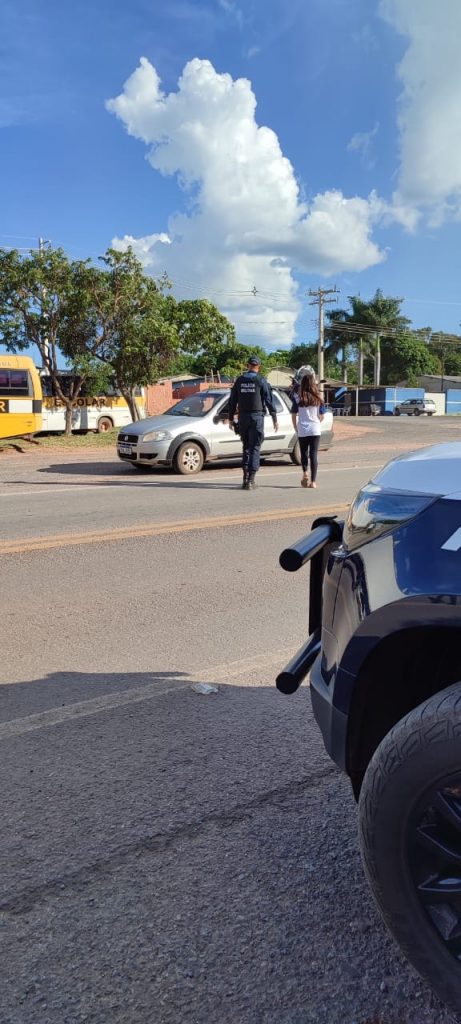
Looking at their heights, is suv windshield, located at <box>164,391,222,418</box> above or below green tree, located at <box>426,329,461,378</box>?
below

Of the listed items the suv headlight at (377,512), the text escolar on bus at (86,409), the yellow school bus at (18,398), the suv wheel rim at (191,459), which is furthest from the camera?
the text escolar on bus at (86,409)

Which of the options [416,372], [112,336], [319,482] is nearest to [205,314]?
[112,336]

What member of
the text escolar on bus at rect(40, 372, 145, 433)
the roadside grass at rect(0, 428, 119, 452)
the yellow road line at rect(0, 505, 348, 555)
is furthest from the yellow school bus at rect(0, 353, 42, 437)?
the yellow road line at rect(0, 505, 348, 555)

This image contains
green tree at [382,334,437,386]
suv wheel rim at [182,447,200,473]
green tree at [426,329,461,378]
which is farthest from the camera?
green tree at [426,329,461,378]

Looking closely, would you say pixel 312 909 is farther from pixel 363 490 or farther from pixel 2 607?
pixel 2 607

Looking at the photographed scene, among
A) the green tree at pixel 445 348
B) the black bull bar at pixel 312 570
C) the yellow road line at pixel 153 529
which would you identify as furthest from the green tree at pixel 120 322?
the green tree at pixel 445 348

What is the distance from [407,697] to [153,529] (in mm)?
5757

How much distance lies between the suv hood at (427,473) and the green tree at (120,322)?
21171mm

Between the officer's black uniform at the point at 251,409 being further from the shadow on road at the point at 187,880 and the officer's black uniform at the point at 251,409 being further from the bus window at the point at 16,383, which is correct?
the bus window at the point at 16,383

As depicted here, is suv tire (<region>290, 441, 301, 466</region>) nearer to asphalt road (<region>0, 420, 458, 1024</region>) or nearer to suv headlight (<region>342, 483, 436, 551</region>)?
asphalt road (<region>0, 420, 458, 1024</region>)

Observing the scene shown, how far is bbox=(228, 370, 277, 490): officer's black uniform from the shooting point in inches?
397

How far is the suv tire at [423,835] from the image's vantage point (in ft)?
5.20

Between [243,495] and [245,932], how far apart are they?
808cm

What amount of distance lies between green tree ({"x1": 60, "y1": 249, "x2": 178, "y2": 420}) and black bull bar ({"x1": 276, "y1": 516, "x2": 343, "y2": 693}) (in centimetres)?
2085
